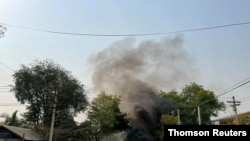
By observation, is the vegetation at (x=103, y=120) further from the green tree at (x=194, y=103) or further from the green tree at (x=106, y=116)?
the green tree at (x=194, y=103)

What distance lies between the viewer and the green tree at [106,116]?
59.4 m

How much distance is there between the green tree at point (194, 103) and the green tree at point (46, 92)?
21250mm

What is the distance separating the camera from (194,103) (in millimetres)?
71500

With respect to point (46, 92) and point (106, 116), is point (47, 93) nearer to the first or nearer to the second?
point (46, 92)

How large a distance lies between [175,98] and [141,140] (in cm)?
2186

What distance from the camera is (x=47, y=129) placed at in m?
53.7

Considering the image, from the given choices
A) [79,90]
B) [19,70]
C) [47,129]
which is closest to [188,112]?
[79,90]

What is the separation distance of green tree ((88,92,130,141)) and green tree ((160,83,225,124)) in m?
13.1

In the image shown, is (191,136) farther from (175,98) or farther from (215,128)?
(175,98)

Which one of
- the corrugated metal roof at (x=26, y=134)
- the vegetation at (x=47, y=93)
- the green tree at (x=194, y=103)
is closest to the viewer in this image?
the corrugated metal roof at (x=26, y=134)

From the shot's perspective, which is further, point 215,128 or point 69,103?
point 69,103

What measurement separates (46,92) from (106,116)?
11790 mm

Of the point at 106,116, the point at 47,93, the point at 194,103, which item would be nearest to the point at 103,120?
the point at 106,116

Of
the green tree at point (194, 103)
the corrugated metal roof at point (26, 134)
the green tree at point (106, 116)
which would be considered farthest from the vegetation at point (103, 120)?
the green tree at point (194, 103)
